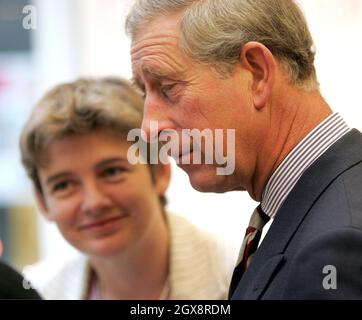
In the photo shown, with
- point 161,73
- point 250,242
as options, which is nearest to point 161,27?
point 161,73

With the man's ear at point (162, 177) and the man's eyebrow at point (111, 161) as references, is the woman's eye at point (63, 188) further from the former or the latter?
the man's ear at point (162, 177)

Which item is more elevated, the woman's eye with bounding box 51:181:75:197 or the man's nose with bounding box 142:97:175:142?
the woman's eye with bounding box 51:181:75:197

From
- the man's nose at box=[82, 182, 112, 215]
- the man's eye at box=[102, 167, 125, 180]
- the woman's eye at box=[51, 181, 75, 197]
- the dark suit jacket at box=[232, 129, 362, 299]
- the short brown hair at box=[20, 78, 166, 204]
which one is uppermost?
the short brown hair at box=[20, 78, 166, 204]

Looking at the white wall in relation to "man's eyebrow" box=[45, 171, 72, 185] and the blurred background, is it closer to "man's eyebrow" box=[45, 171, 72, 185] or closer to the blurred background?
the blurred background

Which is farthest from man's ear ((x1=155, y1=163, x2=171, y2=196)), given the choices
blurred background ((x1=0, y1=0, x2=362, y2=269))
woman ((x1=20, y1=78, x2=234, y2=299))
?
blurred background ((x1=0, y1=0, x2=362, y2=269))

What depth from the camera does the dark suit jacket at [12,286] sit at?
132cm

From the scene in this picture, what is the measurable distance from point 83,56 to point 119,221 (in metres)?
1.57

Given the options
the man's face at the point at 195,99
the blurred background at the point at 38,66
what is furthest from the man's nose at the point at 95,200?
the blurred background at the point at 38,66

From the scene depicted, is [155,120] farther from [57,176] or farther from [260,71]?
[57,176]

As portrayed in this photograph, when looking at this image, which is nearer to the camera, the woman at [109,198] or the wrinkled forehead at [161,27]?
the wrinkled forehead at [161,27]

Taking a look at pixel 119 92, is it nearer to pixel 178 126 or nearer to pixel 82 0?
Answer: pixel 178 126

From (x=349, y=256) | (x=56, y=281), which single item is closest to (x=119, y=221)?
(x=56, y=281)

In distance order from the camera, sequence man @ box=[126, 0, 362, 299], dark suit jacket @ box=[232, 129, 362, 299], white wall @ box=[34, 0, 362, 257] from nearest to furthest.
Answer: dark suit jacket @ box=[232, 129, 362, 299], man @ box=[126, 0, 362, 299], white wall @ box=[34, 0, 362, 257]

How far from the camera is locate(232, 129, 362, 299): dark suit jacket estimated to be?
0.85 m
